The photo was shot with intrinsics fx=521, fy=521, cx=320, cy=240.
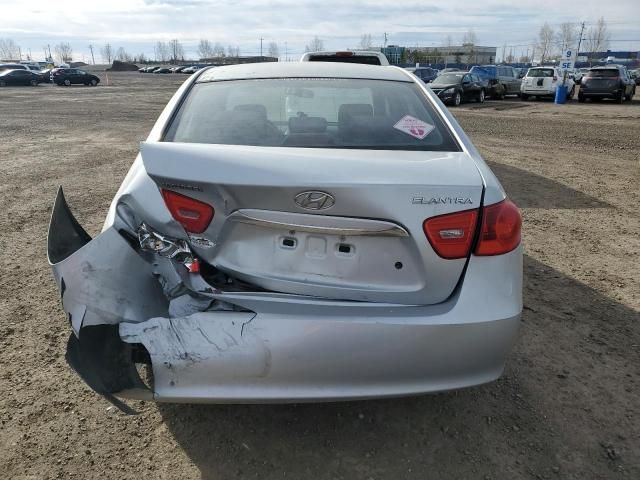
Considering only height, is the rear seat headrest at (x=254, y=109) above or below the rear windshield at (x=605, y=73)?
above

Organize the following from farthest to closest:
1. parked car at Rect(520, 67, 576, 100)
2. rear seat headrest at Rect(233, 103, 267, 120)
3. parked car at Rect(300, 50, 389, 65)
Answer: parked car at Rect(520, 67, 576, 100) < parked car at Rect(300, 50, 389, 65) < rear seat headrest at Rect(233, 103, 267, 120)

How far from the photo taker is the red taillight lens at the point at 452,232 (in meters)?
2.04

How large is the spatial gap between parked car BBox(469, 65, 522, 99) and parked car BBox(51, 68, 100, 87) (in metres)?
31.4

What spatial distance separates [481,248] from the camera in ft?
6.92

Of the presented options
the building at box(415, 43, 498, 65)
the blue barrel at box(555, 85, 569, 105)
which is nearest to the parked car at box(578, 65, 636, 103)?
the blue barrel at box(555, 85, 569, 105)

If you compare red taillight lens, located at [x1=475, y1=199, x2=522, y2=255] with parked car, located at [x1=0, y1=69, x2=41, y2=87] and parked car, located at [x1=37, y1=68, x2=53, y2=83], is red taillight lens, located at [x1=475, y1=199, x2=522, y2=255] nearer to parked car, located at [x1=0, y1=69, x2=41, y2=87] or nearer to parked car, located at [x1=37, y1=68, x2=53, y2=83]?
parked car, located at [x1=0, y1=69, x2=41, y2=87]

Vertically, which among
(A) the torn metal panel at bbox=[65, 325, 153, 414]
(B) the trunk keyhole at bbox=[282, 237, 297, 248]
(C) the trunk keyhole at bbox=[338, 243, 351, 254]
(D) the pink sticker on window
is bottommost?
(A) the torn metal panel at bbox=[65, 325, 153, 414]

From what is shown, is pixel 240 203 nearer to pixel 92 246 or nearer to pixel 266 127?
pixel 92 246

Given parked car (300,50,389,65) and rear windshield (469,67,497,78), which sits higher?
parked car (300,50,389,65)

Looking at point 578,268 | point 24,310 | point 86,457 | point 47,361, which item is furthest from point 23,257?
point 578,268

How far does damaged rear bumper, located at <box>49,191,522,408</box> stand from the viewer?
1.98 m

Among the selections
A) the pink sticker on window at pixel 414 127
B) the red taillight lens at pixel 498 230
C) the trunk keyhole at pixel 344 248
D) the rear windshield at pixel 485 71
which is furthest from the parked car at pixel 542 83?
the trunk keyhole at pixel 344 248

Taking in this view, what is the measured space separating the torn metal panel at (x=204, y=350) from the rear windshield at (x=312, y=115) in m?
0.97

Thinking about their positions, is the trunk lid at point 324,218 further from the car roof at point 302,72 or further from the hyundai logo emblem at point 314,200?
the car roof at point 302,72
